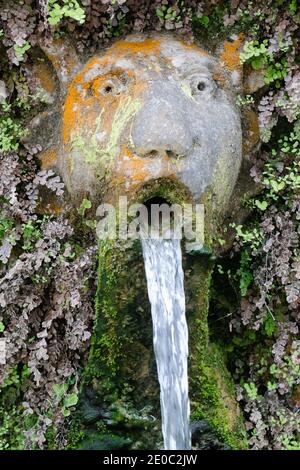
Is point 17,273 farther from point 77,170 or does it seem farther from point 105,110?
point 105,110

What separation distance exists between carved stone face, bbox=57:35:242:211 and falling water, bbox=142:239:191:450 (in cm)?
29

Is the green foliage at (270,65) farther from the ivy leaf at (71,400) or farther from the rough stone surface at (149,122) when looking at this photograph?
the ivy leaf at (71,400)

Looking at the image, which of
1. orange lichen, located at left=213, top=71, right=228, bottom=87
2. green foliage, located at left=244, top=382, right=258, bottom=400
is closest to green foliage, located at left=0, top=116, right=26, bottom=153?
orange lichen, located at left=213, top=71, right=228, bottom=87

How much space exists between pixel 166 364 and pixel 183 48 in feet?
4.44

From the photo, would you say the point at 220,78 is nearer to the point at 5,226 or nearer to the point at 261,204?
the point at 261,204

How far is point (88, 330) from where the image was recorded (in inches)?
136

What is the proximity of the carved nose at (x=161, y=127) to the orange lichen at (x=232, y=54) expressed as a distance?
42 cm

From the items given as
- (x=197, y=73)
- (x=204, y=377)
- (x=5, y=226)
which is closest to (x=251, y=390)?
(x=204, y=377)

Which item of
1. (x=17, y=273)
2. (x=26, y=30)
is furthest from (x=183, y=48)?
(x=17, y=273)

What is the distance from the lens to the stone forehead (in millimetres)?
3285

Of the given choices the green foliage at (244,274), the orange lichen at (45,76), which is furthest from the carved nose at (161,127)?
the green foliage at (244,274)

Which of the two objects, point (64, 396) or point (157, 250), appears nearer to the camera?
point (157, 250)

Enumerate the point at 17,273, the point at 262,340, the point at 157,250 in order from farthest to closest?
the point at 262,340
the point at 17,273
the point at 157,250

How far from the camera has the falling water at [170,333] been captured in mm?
3229
